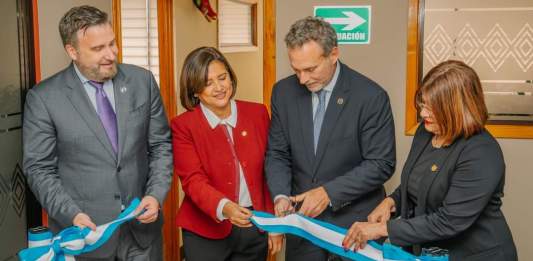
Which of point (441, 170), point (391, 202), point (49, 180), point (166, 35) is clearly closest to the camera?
point (441, 170)

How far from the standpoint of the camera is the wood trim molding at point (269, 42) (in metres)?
3.50

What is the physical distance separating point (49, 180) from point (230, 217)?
725 mm

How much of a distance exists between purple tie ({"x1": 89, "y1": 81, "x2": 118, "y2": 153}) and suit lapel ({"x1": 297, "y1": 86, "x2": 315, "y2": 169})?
80cm

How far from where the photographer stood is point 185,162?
8.54ft

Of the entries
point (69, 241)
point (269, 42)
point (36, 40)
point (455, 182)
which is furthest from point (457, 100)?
point (36, 40)

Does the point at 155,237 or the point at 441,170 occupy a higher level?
the point at 441,170

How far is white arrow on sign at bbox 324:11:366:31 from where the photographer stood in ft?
11.2

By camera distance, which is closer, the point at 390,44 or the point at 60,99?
the point at 60,99

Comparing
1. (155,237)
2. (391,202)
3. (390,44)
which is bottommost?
(155,237)

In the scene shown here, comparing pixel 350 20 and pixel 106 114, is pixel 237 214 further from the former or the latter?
pixel 350 20

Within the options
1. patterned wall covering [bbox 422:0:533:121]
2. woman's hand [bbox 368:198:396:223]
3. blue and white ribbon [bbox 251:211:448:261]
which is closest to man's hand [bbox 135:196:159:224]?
blue and white ribbon [bbox 251:211:448:261]

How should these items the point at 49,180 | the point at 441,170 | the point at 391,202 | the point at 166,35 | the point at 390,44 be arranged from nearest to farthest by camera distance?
the point at 441,170 < the point at 49,180 < the point at 391,202 < the point at 390,44 < the point at 166,35

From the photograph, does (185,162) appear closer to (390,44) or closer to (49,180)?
(49,180)

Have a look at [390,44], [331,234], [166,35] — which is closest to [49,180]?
[331,234]
